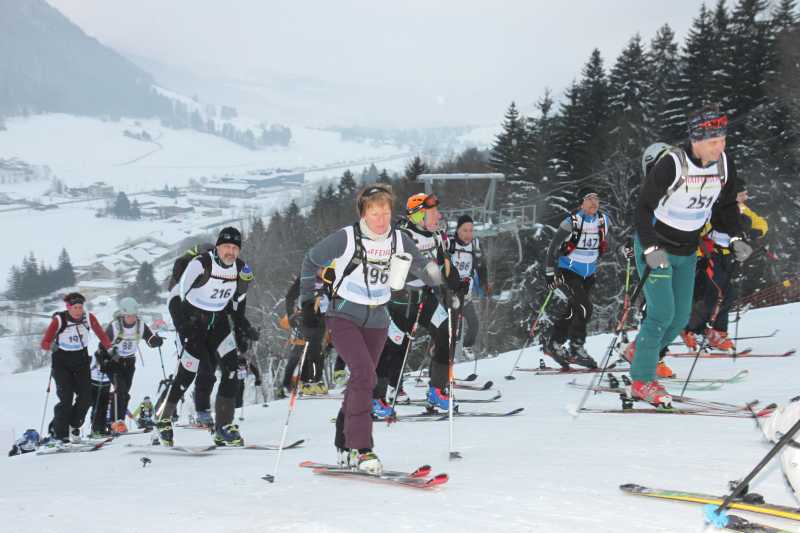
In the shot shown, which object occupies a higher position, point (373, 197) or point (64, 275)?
point (373, 197)

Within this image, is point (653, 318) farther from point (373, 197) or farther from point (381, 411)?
point (381, 411)

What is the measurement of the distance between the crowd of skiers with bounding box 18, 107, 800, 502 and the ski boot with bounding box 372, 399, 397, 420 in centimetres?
2

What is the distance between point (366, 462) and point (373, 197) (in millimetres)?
1711

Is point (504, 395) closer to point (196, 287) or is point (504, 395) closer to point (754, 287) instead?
point (196, 287)

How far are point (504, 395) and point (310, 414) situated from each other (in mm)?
2572

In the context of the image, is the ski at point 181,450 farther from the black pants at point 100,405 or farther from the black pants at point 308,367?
the black pants at point 100,405

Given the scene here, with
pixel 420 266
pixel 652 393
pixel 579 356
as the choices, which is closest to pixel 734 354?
pixel 579 356

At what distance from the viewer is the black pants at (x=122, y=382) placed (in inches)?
453

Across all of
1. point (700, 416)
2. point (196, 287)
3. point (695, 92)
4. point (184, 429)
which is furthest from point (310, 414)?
point (695, 92)

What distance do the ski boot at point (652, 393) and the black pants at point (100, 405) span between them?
9089 mm

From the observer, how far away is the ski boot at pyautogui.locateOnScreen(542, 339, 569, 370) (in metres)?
9.84

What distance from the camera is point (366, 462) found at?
4164 millimetres

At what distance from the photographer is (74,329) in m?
9.35


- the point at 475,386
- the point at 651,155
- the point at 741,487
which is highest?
the point at 651,155
